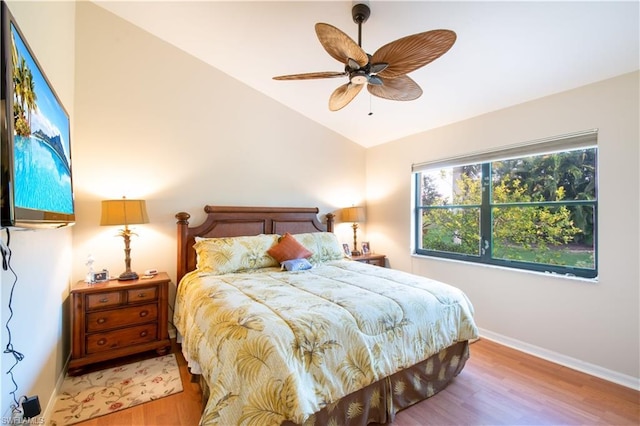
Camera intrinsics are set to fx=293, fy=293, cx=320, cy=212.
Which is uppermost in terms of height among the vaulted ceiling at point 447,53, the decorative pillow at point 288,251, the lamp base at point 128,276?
the vaulted ceiling at point 447,53

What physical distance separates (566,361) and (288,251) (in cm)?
270

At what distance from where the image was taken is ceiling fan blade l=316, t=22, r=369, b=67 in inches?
62.6

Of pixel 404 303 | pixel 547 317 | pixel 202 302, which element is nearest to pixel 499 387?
pixel 547 317

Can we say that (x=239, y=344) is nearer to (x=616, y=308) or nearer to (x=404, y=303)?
(x=404, y=303)

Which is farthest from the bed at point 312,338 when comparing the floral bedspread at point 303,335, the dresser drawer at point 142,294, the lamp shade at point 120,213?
the lamp shade at point 120,213

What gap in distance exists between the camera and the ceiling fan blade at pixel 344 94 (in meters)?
2.12

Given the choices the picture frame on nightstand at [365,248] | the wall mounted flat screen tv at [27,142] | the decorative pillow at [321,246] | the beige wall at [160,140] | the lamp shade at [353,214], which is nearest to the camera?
the wall mounted flat screen tv at [27,142]

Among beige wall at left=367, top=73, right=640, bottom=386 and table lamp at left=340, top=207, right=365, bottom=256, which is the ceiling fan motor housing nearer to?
beige wall at left=367, top=73, right=640, bottom=386

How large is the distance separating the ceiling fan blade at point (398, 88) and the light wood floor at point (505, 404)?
2.23 metres

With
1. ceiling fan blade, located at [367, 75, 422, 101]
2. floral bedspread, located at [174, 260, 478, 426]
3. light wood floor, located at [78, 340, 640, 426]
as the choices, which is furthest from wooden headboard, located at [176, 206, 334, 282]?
ceiling fan blade, located at [367, 75, 422, 101]

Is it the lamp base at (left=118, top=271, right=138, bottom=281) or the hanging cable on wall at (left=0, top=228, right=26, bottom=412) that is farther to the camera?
the lamp base at (left=118, top=271, right=138, bottom=281)

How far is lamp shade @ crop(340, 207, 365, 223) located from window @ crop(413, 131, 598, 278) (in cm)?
88

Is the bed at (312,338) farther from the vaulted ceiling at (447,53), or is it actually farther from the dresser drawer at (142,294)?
the vaulted ceiling at (447,53)

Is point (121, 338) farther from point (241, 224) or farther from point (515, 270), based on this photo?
point (515, 270)
